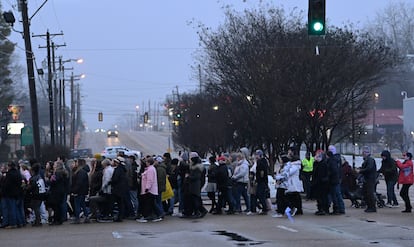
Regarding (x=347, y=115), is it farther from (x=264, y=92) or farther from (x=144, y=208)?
(x=144, y=208)

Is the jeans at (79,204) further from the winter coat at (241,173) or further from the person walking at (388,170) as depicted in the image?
the person walking at (388,170)

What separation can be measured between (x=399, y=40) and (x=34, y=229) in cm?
7655

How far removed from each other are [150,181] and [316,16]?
6048mm

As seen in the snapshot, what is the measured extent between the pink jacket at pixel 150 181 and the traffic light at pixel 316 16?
18.2 feet

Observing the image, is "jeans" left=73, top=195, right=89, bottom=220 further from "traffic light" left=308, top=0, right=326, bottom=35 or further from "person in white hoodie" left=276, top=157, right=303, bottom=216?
"traffic light" left=308, top=0, right=326, bottom=35

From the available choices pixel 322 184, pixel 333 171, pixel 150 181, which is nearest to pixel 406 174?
pixel 333 171

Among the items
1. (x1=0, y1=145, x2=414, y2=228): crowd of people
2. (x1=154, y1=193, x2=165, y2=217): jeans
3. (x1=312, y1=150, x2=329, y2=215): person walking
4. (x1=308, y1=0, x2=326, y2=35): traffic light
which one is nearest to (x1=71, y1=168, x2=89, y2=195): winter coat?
(x1=0, y1=145, x2=414, y2=228): crowd of people

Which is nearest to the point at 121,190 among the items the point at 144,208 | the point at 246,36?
the point at 144,208

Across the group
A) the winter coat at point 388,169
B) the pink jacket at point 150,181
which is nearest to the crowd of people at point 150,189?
the pink jacket at point 150,181

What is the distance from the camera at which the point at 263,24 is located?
119 ft

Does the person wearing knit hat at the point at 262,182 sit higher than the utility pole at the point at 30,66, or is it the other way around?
the utility pole at the point at 30,66

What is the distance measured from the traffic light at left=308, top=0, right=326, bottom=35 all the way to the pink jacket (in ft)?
18.2

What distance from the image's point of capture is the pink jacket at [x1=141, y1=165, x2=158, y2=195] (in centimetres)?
1986

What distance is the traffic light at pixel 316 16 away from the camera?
17.7 meters
